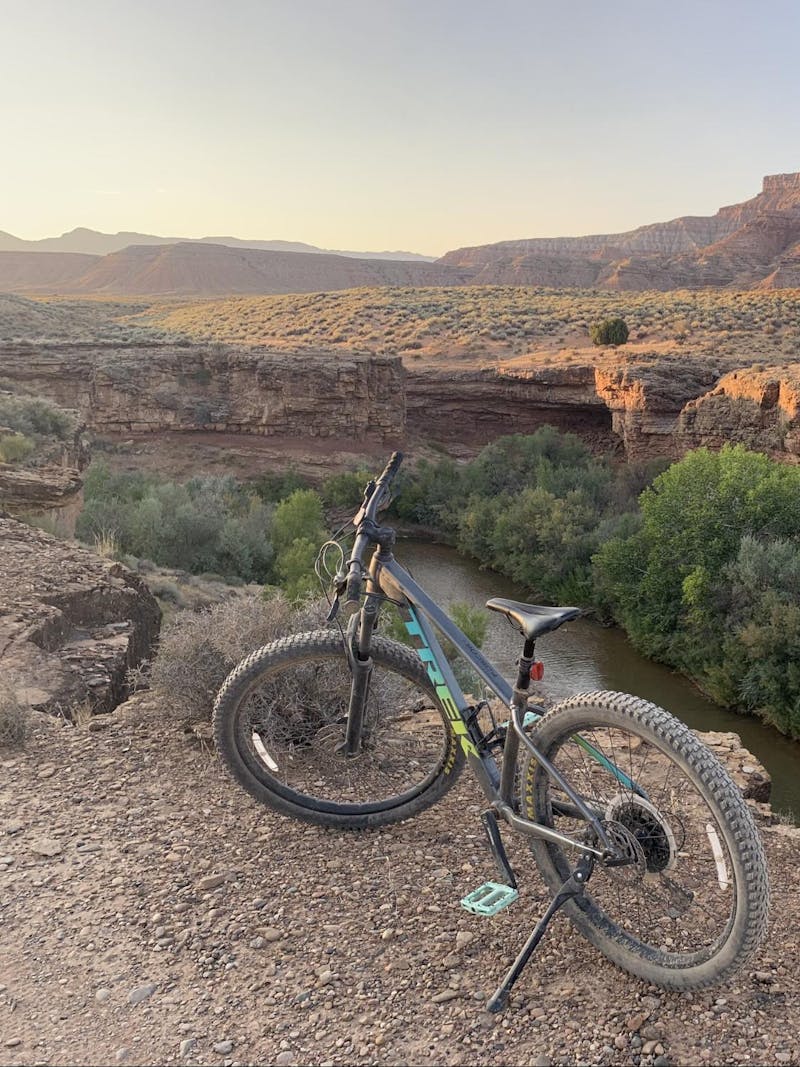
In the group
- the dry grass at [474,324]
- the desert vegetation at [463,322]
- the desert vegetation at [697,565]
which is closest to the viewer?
the desert vegetation at [697,565]

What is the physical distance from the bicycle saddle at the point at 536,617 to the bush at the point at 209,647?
2.29 meters

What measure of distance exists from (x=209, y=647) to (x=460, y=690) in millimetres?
2138

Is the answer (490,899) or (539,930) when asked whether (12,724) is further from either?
(539,930)

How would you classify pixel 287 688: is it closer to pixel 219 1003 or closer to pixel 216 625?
pixel 216 625

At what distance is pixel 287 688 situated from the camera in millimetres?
3979

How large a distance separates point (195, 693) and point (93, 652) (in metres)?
1.70

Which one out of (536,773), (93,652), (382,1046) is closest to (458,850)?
(536,773)

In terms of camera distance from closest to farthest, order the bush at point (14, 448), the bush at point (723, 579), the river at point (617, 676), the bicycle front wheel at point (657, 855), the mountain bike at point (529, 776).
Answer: the bicycle front wheel at point (657, 855)
the mountain bike at point (529, 776)
the bush at point (14, 448)
the river at point (617, 676)
the bush at point (723, 579)

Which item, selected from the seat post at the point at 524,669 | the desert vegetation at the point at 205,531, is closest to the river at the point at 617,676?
the desert vegetation at the point at 205,531

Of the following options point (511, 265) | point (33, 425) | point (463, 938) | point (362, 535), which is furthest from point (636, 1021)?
point (511, 265)

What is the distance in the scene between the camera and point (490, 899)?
261cm

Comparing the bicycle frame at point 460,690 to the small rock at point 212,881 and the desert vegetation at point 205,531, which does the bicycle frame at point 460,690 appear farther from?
the desert vegetation at point 205,531

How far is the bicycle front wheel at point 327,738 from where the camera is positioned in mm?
3363

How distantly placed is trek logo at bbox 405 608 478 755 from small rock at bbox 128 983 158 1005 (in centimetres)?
134
